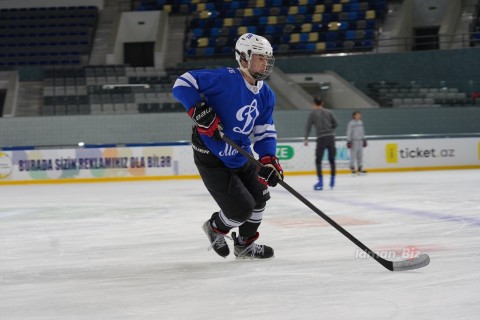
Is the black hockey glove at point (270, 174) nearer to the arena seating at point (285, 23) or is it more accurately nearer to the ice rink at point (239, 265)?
the ice rink at point (239, 265)

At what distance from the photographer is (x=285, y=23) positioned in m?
23.4

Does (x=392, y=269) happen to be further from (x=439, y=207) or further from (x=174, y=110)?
(x=174, y=110)

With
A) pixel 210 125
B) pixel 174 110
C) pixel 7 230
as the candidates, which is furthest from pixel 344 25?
pixel 210 125

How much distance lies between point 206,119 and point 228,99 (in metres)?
0.23

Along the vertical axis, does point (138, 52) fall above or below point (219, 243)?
below

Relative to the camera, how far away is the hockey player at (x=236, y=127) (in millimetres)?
4301

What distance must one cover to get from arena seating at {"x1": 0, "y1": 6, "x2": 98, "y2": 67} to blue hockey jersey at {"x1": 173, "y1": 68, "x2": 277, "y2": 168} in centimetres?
1939

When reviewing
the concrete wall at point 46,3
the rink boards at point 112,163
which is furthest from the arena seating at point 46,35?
the rink boards at point 112,163

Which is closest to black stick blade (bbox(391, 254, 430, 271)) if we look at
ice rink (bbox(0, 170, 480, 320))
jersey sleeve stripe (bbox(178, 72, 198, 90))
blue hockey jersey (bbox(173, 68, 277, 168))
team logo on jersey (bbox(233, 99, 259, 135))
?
ice rink (bbox(0, 170, 480, 320))

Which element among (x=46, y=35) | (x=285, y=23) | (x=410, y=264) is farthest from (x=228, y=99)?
(x=46, y=35)

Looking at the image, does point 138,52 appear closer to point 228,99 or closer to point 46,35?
point 46,35

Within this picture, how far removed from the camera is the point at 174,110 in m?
16.8

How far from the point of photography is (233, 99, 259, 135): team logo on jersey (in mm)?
4391

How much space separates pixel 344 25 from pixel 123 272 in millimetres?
19629
